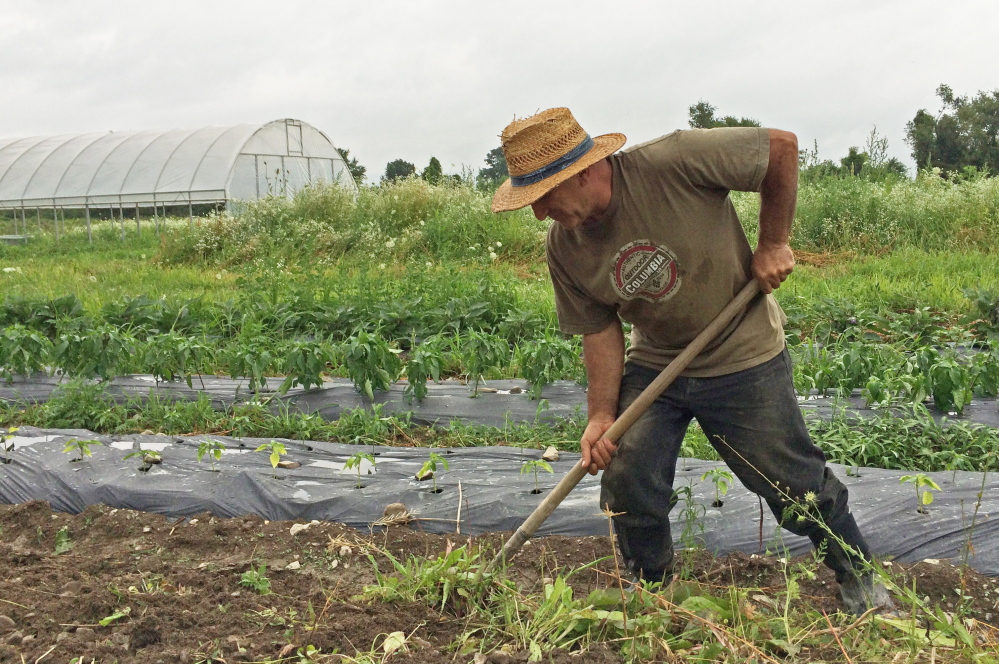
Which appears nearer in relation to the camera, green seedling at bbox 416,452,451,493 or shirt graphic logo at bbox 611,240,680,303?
shirt graphic logo at bbox 611,240,680,303

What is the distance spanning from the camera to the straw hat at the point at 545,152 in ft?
7.28

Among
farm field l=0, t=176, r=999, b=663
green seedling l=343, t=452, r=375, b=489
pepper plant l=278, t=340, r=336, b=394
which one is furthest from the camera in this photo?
pepper plant l=278, t=340, r=336, b=394

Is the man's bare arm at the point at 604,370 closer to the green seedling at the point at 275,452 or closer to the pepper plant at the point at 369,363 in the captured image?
the green seedling at the point at 275,452

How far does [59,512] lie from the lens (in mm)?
3555

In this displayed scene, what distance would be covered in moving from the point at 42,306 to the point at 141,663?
464 cm

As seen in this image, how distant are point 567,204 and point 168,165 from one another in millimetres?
16269

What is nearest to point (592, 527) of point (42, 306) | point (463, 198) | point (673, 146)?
point (673, 146)

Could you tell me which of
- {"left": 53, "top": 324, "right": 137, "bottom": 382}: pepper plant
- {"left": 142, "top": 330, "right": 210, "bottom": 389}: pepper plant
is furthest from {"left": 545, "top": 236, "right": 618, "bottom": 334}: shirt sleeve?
{"left": 53, "top": 324, "right": 137, "bottom": 382}: pepper plant

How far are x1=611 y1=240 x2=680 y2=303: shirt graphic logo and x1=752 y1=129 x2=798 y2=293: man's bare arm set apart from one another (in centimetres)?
25

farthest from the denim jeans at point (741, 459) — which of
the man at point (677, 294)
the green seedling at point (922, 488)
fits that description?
the green seedling at point (922, 488)

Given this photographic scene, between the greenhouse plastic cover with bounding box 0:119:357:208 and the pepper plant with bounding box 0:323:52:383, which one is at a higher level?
the greenhouse plastic cover with bounding box 0:119:357:208

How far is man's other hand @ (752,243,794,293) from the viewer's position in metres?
2.35

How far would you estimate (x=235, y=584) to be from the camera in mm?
2629

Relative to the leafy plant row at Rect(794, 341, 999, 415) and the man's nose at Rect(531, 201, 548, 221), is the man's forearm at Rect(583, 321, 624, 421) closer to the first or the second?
the man's nose at Rect(531, 201, 548, 221)
